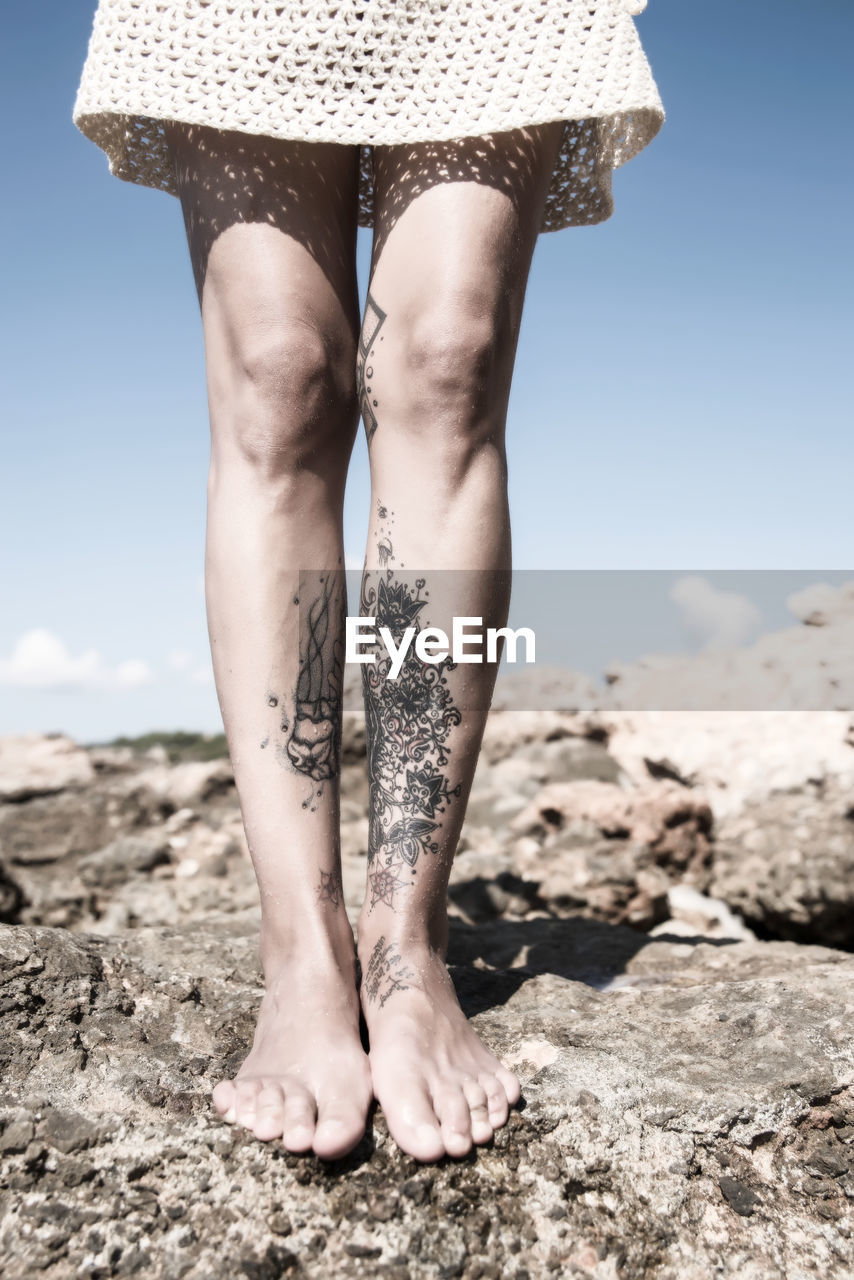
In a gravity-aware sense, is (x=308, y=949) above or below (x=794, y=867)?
above

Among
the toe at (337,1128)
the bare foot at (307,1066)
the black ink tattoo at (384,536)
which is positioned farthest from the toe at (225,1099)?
the black ink tattoo at (384,536)

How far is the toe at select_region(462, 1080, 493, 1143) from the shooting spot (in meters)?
1.24

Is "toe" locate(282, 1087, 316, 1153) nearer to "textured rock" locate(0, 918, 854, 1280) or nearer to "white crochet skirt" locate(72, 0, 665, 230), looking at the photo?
"textured rock" locate(0, 918, 854, 1280)

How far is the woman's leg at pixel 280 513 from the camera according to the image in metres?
1.50

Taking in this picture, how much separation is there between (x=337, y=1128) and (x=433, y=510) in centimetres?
85

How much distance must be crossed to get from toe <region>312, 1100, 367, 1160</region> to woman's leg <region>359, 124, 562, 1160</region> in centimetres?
18

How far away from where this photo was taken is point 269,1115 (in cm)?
122

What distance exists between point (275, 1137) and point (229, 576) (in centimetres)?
81

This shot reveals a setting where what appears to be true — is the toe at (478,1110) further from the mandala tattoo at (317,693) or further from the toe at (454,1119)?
the mandala tattoo at (317,693)

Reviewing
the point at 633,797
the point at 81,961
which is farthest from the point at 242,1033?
the point at 633,797

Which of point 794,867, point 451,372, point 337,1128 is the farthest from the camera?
point 794,867

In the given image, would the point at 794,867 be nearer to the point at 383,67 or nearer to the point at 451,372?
the point at 451,372

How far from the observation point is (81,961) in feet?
5.10

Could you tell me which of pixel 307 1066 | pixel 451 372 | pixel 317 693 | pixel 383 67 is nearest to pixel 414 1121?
pixel 307 1066
